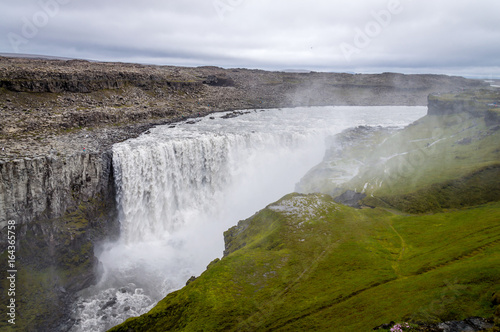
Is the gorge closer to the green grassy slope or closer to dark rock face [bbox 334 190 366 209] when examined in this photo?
dark rock face [bbox 334 190 366 209]

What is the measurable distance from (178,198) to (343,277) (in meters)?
26.9

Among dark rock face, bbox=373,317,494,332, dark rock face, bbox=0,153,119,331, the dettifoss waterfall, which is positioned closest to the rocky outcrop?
dark rock face, bbox=0,153,119,331

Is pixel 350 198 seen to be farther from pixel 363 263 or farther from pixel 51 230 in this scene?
pixel 51 230

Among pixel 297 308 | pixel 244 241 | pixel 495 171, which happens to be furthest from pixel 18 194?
pixel 495 171

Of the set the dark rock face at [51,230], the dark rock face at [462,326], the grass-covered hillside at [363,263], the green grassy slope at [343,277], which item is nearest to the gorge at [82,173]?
the dark rock face at [51,230]

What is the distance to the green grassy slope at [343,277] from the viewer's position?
13.0m

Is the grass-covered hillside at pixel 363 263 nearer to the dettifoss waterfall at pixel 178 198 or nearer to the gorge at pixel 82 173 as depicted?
the dettifoss waterfall at pixel 178 198

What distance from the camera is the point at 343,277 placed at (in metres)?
16.9

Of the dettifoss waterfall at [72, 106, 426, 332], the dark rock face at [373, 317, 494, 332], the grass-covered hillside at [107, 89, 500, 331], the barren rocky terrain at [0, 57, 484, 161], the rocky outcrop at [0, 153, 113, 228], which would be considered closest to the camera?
the dark rock face at [373, 317, 494, 332]

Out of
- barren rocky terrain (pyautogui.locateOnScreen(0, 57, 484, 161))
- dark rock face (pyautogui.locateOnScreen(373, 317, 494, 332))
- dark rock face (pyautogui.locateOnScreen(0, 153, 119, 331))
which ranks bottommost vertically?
dark rock face (pyautogui.locateOnScreen(0, 153, 119, 331))

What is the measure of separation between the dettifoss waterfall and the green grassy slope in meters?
11.0

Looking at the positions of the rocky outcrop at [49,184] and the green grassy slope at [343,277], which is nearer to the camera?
the green grassy slope at [343,277]

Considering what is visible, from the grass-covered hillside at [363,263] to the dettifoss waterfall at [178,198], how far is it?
9291 millimetres

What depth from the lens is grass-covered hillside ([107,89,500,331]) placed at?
43.2ft
